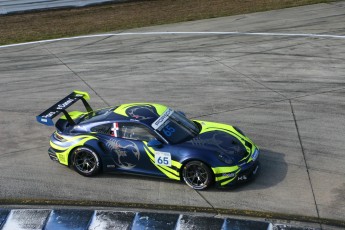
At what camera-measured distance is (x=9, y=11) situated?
26.5 m

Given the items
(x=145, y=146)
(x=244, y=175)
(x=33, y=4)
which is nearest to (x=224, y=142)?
(x=244, y=175)

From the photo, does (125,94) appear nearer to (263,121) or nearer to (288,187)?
(263,121)

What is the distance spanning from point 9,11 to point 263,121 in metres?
17.4

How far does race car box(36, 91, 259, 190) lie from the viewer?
10.1 metres

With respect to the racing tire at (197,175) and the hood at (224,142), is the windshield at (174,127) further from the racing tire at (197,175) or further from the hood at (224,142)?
the racing tire at (197,175)

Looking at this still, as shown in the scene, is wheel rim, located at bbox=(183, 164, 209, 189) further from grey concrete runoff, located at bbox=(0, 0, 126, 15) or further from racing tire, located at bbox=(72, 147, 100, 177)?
grey concrete runoff, located at bbox=(0, 0, 126, 15)

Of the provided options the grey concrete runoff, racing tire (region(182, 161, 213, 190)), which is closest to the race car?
Answer: racing tire (region(182, 161, 213, 190))

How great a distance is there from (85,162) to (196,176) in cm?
235

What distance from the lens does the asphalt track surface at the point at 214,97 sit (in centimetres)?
1023

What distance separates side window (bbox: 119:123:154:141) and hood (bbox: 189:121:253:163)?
2.83 ft

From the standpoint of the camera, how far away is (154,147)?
1033 centimetres

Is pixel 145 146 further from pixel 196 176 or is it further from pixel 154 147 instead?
pixel 196 176

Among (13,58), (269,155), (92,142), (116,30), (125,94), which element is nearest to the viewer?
(92,142)

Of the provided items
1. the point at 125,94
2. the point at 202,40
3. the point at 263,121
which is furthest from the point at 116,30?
the point at 263,121
